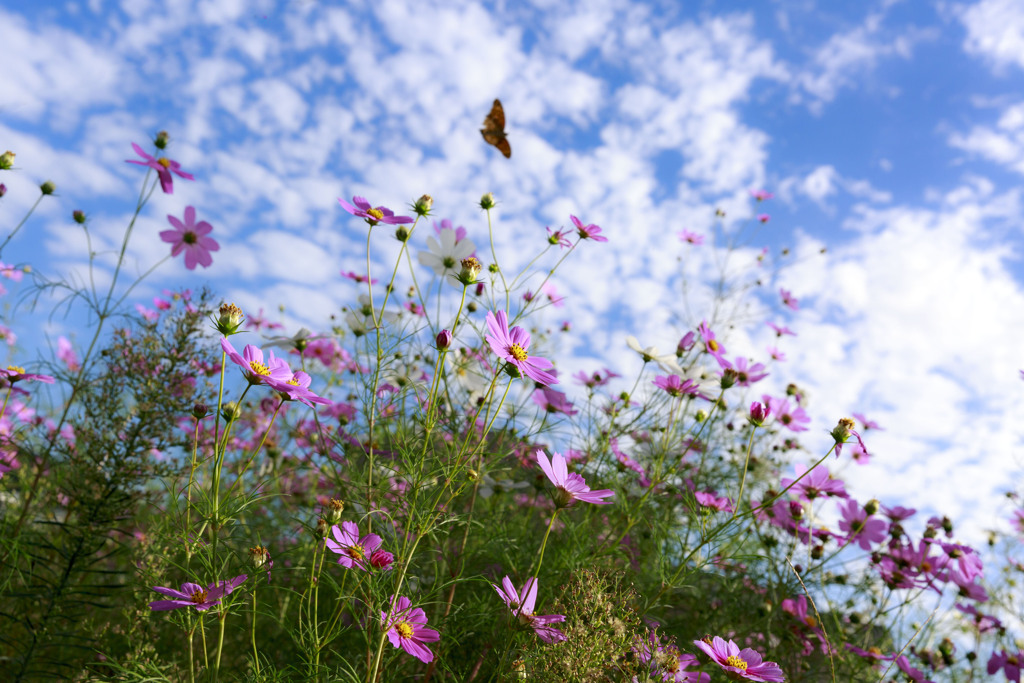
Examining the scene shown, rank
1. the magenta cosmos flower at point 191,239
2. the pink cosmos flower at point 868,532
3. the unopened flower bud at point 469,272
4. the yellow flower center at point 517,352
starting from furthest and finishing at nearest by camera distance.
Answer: the pink cosmos flower at point 868,532, the magenta cosmos flower at point 191,239, the unopened flower bud at point 469,272, the yellow flower center at point 517,352

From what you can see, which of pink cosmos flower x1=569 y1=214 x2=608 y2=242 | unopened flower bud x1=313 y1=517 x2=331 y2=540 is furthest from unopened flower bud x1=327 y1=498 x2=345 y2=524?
pink cosmos flower x1=569 y1=214 x2=608 y2=242

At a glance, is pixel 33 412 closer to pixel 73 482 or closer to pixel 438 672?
pixel 73 482

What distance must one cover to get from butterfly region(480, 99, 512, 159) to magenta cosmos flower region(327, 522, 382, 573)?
1.20 metres

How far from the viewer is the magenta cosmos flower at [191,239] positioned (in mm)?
1838

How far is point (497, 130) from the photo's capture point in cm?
193

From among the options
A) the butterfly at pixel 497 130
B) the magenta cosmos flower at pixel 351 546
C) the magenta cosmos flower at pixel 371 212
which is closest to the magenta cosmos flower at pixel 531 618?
the magenta cosmos flower at pixel 351 546

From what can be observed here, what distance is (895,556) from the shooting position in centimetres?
203

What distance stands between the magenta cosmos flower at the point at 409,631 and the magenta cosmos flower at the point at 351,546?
96 mm

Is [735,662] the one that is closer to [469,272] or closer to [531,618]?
[531,618]

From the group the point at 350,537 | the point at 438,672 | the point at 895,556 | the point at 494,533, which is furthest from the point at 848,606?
the point at 350,537

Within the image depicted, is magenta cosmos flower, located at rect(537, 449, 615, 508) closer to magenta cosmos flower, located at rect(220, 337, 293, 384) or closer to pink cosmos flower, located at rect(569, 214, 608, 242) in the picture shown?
magenta cosmos flower, located at rect(220, 337, 293, 384)

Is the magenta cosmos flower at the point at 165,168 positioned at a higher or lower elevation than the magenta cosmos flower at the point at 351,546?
higher

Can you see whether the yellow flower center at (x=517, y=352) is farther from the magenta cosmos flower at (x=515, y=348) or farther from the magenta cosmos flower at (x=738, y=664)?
the magenta cosmos flower at (x=738, y=664)

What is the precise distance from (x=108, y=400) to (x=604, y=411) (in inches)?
58.5
